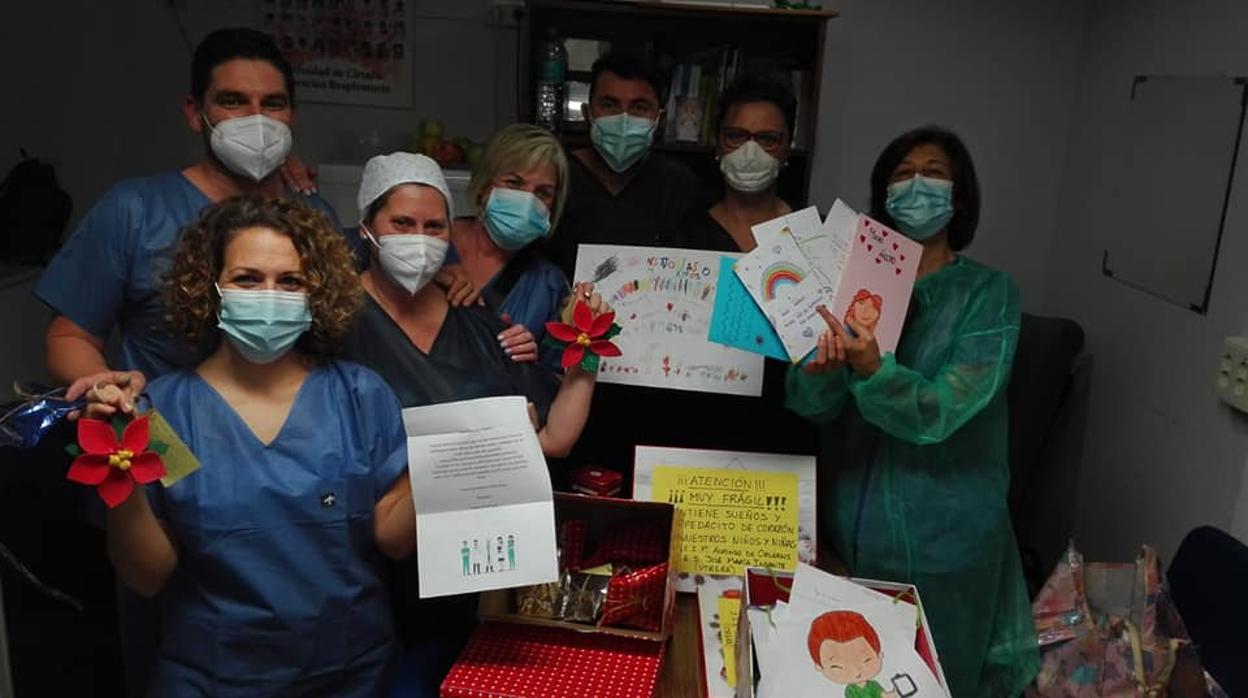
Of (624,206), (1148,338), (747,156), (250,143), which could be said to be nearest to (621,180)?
(624,206)

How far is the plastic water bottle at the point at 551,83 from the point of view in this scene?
9.34ft

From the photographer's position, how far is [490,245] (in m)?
1.70

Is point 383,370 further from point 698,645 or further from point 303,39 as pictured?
point 303,39

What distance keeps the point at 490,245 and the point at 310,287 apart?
480 millimetres

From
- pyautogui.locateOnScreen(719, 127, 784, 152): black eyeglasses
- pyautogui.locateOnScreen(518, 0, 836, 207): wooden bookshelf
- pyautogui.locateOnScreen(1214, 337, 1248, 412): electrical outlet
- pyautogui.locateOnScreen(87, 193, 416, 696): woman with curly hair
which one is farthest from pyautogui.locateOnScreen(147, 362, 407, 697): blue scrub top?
pyautogui.locateOnScreen(518, 0, 836, 207): wooden bookshelf

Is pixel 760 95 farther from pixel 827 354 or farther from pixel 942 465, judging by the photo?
pixel 942 465

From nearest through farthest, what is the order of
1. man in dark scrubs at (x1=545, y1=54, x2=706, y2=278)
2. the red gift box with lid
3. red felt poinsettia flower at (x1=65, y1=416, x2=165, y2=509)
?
red felt poinsettia flower at (x1=65, y1=416, x2=165, y2=509) → the red gift box with lid → man in dark scrubs at (x1=545, y1=54, x2=706, y2=278)

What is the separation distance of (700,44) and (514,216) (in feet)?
5.39

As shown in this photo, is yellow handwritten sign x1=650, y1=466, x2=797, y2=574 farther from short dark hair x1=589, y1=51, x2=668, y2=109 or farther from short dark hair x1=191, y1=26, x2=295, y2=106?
short dark hair x1=191, y1=26, x2=295, y2=106

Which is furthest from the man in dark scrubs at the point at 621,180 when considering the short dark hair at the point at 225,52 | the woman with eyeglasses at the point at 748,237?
the short dark hair at the point at 225,52

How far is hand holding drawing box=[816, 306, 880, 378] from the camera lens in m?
1.47

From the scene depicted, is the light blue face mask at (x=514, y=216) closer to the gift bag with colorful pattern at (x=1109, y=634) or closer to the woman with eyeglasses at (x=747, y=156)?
the woman with eyeglasses at (x=747, y=156)

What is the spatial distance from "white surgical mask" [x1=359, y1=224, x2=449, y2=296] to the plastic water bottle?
4.78 ft

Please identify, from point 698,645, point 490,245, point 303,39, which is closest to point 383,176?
point 490,245
